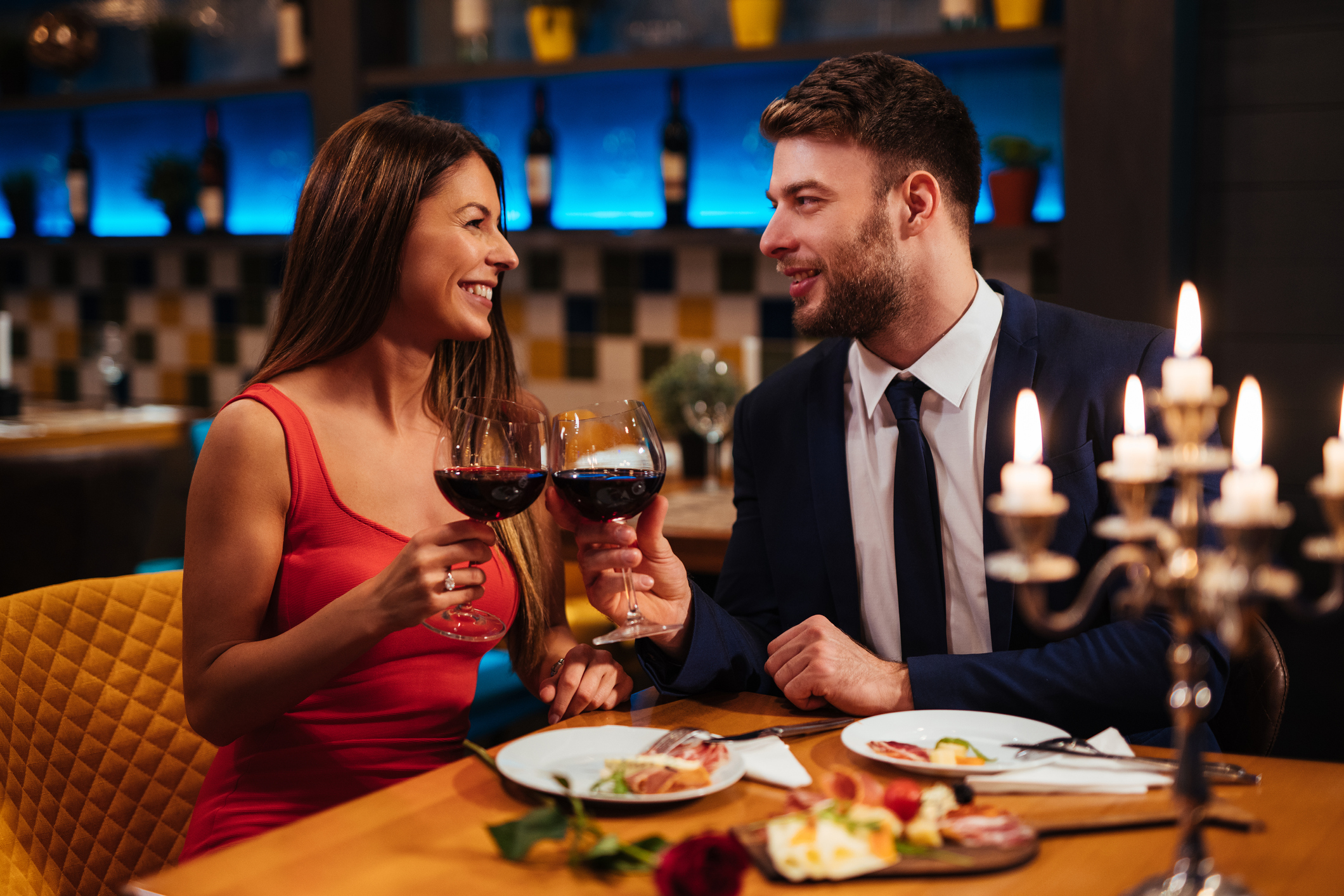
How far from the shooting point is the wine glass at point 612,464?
1.23m

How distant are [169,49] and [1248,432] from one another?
4172 millimetres

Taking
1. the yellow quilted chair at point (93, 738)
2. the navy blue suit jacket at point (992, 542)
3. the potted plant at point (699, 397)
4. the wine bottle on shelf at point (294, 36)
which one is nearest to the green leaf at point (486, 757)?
the navy blue suit jacket at point (992, 542)

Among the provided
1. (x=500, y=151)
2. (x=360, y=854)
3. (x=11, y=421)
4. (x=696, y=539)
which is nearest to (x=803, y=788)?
(x=360, y=854)

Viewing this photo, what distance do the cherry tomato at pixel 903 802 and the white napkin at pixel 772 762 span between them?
0.41 feet

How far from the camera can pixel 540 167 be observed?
11.8ft

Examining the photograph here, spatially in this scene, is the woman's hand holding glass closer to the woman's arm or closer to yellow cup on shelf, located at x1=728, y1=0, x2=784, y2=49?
the woman's arm

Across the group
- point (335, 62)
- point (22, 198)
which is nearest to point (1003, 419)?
point (335, 62)

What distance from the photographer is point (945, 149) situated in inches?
68.3

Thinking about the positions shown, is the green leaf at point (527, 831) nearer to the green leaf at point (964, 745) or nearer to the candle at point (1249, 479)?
the green leaf at point (964, 745)

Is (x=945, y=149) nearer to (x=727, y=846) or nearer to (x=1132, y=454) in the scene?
(x=1132, y=454)

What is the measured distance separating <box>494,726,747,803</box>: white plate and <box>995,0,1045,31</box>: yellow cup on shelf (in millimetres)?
2356

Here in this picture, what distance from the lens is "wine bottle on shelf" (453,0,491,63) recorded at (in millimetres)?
3562

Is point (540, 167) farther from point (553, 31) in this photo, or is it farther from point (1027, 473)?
point (1027, 473)

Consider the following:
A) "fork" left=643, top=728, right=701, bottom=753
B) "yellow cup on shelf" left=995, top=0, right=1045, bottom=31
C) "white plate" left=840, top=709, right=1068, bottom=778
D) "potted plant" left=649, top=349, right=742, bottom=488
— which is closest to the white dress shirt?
"white plate" left=840, top=709, right=1068, bottom=778
